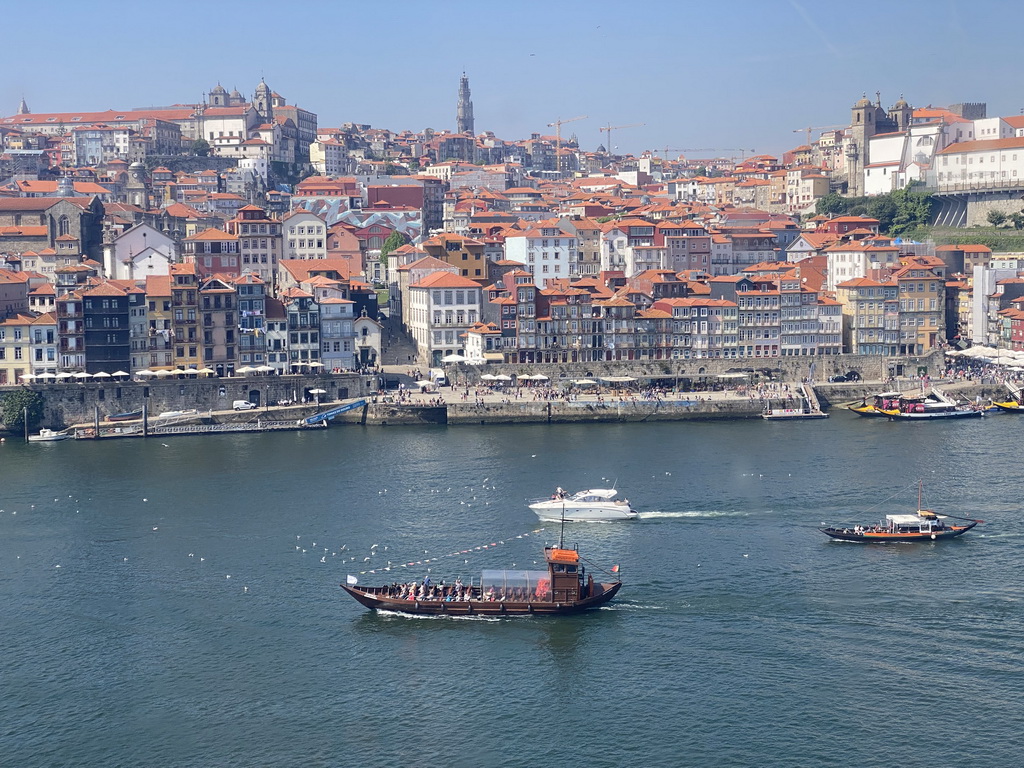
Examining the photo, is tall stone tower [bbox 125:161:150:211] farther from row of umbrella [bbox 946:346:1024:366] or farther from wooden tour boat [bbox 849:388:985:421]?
A: row of umbrella [bbox 946:346:1024:366]

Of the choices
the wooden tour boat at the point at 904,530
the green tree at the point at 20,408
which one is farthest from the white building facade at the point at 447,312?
the wooden tour boat at the point at 904,530

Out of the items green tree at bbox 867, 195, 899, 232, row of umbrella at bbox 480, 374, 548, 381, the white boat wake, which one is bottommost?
the white boat wake

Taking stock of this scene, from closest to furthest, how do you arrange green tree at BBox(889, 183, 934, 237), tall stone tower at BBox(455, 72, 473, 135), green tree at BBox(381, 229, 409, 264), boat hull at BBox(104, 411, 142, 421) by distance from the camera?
boat hull at BBox(104, 411, 142, 421) < green tree at BBox(381, 229, 409, 264) < green tree at BBox(889, 183, 934, 237) < tall stone tower at BBox(455, 72, 473, 135)

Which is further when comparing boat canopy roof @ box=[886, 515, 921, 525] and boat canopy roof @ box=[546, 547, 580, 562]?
boat canopy roof @ box=[886, 515, 921, 525]

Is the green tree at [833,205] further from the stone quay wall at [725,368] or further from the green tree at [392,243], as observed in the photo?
the stone quay wall at [725,368]

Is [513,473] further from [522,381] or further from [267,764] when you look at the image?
[267,764]

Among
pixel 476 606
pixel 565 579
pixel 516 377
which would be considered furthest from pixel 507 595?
pixel 516 377

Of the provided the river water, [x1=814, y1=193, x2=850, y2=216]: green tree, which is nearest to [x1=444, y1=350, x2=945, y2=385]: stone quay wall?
the river water

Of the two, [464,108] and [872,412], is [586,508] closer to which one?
[872,412]
